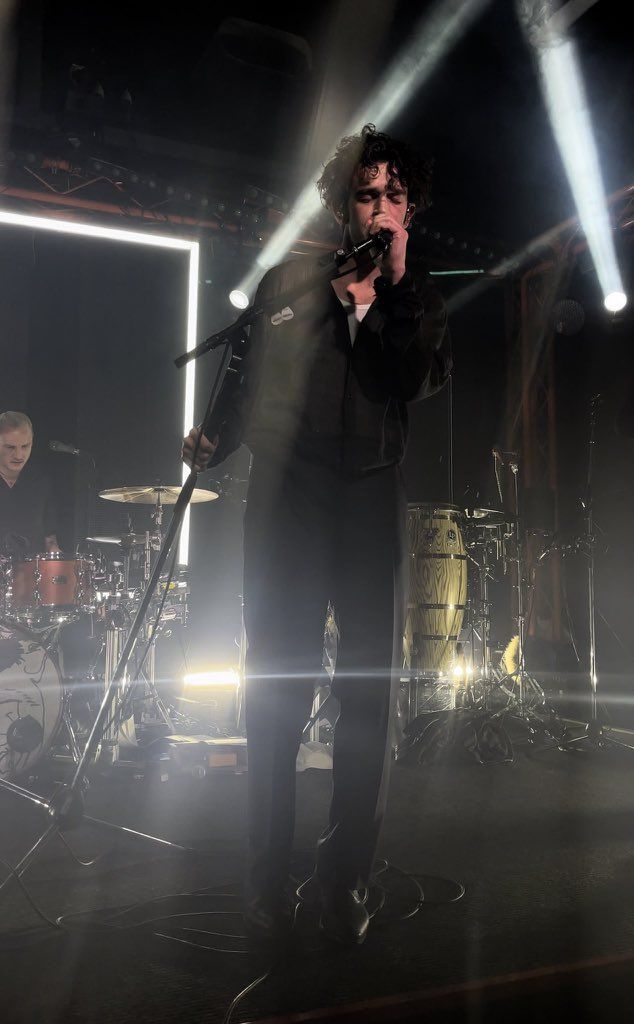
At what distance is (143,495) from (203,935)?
297cm

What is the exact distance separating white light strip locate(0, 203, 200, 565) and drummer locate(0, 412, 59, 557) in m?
1.70

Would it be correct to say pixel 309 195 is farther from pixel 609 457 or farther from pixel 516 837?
pixel 516 837

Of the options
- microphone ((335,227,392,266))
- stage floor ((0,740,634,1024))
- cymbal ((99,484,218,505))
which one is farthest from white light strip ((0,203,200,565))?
microphone ((335,227,392,266))

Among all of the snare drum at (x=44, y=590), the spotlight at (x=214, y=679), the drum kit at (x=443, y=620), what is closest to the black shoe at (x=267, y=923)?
the snare drum at (x=44, y=590)

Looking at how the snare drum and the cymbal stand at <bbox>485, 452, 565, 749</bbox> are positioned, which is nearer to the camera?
the snare drum

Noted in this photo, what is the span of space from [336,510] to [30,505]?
11.7ft

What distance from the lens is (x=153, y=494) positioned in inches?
169

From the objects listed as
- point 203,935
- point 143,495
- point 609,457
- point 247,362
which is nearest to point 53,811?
point 203,935

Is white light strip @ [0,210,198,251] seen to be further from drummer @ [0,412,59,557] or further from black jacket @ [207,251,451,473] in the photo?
black jacket @ [207,251,451,473]

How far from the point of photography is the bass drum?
318 cm

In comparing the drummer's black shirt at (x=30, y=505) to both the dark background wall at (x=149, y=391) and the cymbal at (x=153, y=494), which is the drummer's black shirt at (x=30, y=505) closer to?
the cymbal at (x=153, y=494)

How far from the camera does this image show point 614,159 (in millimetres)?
5793

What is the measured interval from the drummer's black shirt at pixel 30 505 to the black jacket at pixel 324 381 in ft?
10.3

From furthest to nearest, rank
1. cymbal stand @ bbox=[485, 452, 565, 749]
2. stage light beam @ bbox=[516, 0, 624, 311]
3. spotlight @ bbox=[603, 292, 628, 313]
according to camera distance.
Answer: spotlight @ bbox=[603, 292, 628, 313] < stage light beam @ bbox=[516, 0, 624, 311] < cymbal stand @ bbox=[485, 452, 565, 749]
